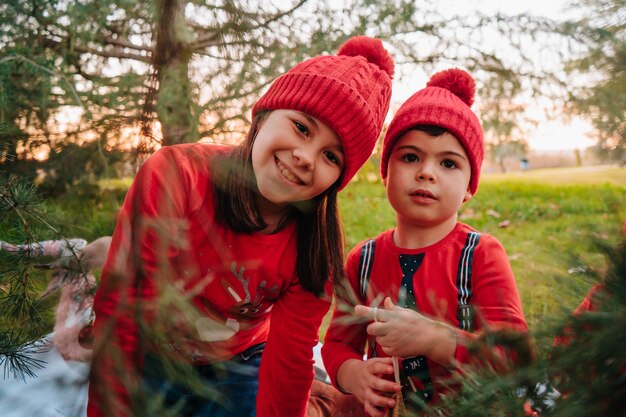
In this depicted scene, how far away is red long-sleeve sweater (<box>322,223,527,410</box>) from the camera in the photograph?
1.26 metres

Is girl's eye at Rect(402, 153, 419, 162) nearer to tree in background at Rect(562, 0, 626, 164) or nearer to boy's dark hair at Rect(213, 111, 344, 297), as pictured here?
boy's dark hair at Rect(213, 111, 344, 297)

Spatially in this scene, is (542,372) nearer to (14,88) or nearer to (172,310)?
(172,310)

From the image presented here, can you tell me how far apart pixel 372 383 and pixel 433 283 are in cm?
32

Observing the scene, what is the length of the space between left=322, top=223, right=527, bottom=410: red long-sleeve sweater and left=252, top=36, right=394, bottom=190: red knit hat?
30 centimetres

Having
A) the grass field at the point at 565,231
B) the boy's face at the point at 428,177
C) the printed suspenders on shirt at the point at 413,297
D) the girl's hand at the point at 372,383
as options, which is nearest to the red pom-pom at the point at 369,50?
the boy's face at the point at 428,177

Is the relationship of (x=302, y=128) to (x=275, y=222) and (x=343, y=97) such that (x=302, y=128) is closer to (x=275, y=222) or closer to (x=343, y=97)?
(x=343, y=97)

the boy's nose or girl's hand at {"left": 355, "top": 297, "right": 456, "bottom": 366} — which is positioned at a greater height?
the boy's nose

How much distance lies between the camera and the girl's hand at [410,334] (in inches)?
37.9

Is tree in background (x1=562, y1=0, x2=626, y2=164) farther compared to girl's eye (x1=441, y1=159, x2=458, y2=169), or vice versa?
girl's eye (x1=441, y1=159, x2=458, y2=169)

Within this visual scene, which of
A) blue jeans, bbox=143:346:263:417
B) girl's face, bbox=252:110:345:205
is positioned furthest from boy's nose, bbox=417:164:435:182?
blue jeans, bbox=143:346:263:417

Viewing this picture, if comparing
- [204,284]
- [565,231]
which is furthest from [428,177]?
[565,231]

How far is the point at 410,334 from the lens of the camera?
1.06m

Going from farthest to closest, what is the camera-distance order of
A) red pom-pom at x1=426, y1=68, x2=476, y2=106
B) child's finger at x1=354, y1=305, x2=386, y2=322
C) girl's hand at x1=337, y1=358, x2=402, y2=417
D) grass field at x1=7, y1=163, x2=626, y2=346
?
red pom-pom at x1=426, y1=68, x2=476, y2=106 → girl's hand at x1=337, y1=358, x2=402, y2=417 → child's finger at x1=354, y1=305, x2=386, y2=322 → grass field at x1=7, y1=163, x2=626, y2=346

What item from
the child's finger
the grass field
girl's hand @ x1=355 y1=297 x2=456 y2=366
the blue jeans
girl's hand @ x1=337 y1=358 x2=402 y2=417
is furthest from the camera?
the blue jeans
